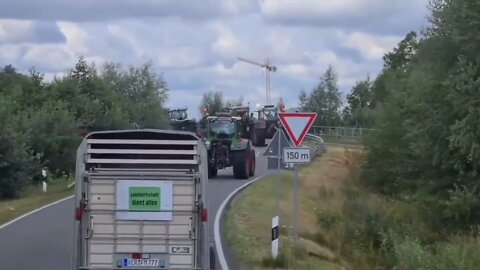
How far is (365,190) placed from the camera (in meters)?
46.7

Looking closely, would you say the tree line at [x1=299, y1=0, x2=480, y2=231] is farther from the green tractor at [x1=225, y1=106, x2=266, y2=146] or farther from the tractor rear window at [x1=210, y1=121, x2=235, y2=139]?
the green tractor at [x1=225, y1=106, x2=266, y2=146]

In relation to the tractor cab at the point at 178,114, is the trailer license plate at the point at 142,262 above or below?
below

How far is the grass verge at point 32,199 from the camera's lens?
31141 mm

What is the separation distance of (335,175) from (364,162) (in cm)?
158

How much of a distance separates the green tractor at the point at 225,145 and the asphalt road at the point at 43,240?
582 centimetres

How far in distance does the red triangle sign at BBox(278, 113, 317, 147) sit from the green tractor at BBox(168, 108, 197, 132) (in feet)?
122

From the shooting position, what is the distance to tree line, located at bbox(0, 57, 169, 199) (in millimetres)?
37844

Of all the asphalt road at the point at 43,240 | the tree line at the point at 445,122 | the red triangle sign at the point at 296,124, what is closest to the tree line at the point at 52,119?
the asphalt road at the point at 43,240

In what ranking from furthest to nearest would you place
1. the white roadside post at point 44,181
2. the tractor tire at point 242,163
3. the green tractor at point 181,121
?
the green tractor at point 181,121 < the tractor tire at point 242,163 < the white roadside post at point 44,181

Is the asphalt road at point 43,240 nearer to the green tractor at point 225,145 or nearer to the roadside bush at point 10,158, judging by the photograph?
the roadside bush at point 10,158

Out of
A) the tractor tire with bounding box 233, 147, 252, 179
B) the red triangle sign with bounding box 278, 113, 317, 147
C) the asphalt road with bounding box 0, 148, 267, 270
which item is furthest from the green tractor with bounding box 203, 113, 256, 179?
the red triangle sign with bounding box 278, 113, 317, 147

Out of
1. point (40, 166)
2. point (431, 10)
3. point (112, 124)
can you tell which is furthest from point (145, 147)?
point (112, 124)

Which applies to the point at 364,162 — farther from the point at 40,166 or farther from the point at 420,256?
the point at 420,256

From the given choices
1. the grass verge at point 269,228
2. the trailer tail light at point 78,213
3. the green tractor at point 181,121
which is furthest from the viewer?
the green tractor at point 181,121
